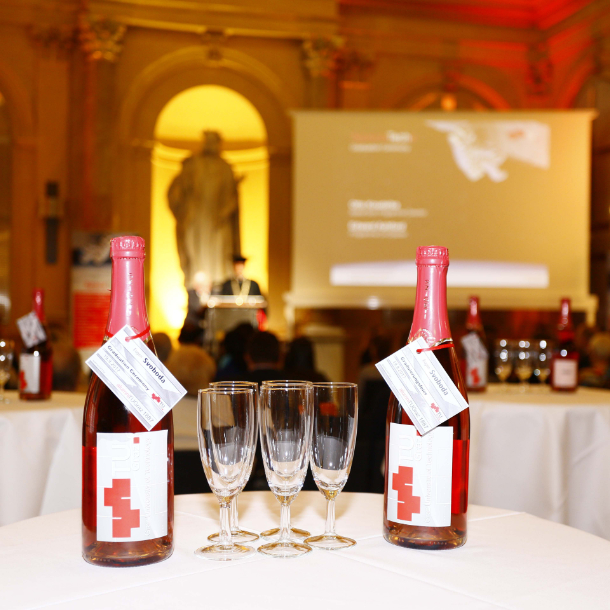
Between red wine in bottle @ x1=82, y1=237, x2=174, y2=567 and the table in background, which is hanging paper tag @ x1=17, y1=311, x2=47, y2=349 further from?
red wine in bottle @ x1=82, y1=237, x2=174, y2=567

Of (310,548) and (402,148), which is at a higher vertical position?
(402,148)

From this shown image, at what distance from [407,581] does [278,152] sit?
7.63 meters

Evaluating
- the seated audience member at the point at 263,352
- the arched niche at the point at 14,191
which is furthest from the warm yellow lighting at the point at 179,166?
A: the seated audience member at the point at 263,352

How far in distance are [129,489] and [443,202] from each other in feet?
22.3

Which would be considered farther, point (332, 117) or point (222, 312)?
point (332, 117)

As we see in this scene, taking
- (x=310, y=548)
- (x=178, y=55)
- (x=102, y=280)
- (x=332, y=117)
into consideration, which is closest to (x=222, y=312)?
(x=102, y=280)

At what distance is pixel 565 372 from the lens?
2.67m

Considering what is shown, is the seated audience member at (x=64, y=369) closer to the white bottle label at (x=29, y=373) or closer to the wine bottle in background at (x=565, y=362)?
the white bottle label at (x=29, y=373)

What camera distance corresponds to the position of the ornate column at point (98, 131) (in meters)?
7.59

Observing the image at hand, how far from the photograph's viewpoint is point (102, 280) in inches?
264

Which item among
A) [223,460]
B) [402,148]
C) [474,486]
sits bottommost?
[474,486]

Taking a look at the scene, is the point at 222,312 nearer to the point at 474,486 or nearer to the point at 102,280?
the point at 102,280

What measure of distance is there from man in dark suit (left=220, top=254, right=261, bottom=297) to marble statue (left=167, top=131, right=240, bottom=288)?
2.21 feet

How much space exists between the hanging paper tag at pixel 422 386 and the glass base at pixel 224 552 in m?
0.25
